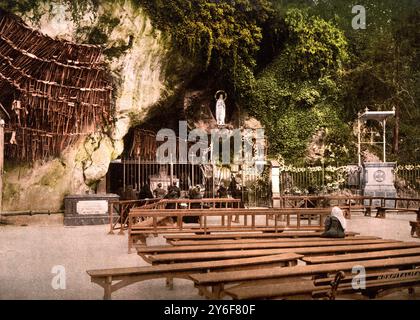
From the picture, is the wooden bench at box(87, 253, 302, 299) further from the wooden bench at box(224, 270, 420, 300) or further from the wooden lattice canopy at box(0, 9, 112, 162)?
the wooden lattice canopy at box(0, 9, 112, 162)

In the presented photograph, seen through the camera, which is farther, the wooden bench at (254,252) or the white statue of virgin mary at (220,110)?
the white statue of virgin mary at (220,110)

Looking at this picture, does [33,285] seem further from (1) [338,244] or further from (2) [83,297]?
(1) [338,244]

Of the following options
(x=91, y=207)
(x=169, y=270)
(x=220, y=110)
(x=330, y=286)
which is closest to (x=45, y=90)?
(x=91, y=207)

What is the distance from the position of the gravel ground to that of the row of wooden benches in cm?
45

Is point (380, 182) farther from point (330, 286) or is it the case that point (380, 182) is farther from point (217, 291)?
point (217, 291)

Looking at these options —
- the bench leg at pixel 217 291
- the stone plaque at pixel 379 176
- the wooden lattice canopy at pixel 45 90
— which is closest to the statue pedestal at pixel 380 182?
the stone plaque at pixel 379 176

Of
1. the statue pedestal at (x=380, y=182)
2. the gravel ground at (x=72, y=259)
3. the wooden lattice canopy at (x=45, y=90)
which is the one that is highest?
A: the wooden lattice canopy at (x=45, y=90)

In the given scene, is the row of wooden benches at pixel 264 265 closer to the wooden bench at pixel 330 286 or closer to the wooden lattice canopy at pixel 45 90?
the wooden bench at pixel 330 286

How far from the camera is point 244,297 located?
3.89 m

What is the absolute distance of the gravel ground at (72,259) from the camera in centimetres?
579

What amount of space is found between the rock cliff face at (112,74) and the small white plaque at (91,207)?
1101mm

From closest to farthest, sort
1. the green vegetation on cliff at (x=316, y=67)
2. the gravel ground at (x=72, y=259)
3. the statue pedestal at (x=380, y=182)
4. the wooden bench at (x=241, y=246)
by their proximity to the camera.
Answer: the gravel ground at (x=72, y=259), the wooden bench at (x=241, y=246), the statue pedestal at (x=380, y=182), the green vegetation on cliff at (x=316, y=67)

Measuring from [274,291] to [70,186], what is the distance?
12717mm
